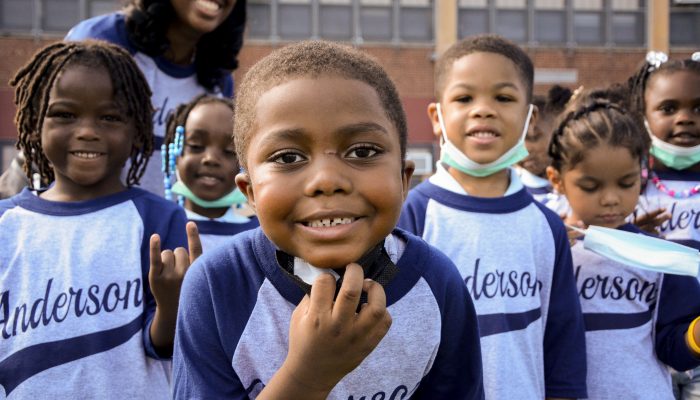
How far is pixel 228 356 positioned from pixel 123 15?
2260 millimetres

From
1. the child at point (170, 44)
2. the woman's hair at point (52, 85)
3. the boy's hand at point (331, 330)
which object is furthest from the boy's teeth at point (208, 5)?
the boy's hand at point (331, 330)

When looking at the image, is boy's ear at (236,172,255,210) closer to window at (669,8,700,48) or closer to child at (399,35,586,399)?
child at (399,35,586,399)

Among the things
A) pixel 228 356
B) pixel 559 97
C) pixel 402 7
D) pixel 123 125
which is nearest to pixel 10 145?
pixel 402 7

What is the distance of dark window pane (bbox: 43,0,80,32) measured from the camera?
14.9 meters

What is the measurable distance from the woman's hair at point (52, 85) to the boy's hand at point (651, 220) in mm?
2092

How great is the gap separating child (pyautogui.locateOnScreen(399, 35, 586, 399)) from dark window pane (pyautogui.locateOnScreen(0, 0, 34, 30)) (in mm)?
14128

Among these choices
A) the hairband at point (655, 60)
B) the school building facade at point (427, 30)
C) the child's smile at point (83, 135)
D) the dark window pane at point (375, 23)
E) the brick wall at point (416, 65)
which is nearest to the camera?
the child's smile at point (83, 135)

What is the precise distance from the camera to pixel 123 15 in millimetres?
3379

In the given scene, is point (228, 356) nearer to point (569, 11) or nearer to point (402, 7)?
point (402, 7)

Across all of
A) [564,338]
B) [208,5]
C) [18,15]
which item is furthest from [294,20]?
[564,338]

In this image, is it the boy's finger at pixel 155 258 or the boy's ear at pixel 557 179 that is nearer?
the boy's finger at pixel 155 258

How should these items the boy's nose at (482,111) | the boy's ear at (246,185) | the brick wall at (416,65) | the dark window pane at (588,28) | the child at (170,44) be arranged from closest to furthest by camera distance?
1. the boy's ear at (246,185)
2. the boy's nose at (482,111)
3. the child at (170,44)
4. the brick wall at (416,65)
5. the dark window pane at (588,28)

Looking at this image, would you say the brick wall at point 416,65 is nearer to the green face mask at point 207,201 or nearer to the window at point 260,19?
the window at point 260,19

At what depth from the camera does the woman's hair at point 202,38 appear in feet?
10.9
